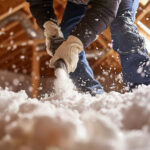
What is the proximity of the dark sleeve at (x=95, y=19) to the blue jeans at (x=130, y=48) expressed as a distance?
1.04 feet

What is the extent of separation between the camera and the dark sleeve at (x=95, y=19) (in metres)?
1.32

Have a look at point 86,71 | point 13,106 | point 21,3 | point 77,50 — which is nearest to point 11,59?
point 21,3

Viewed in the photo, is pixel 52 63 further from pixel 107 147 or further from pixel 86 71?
pixel 107 147

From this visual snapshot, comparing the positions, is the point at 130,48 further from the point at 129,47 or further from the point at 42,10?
the point at 42,10

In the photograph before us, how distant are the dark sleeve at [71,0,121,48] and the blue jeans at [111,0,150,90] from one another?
32 cm

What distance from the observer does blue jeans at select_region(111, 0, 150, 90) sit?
5.40 ft

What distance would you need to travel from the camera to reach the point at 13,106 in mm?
667

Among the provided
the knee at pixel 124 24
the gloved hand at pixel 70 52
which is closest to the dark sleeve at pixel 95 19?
the gloved hand at pixel 70 52

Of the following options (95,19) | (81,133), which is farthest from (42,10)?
(81,133)

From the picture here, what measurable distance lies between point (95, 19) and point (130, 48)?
46 cm

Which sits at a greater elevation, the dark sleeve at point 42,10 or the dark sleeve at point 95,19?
the dark sleeve at point 42,10

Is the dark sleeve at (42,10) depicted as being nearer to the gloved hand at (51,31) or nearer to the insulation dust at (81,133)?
the gloved hand at (51,31)

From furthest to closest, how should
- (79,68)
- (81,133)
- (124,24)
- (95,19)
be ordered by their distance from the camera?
(79,68), (124,24), (95,19), (81,133)

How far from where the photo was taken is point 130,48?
1659 mm
